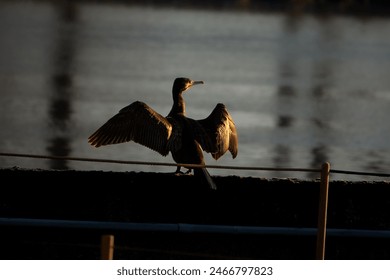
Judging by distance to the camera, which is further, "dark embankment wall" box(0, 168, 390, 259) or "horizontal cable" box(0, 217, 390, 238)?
"dark embankment wall" box(0, 168, 390, 259)

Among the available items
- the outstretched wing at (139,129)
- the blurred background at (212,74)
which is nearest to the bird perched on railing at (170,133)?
the outstretched wing at (139,129)

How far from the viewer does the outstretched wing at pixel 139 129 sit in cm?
956

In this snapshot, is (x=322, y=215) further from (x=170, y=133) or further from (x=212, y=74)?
(x=212, y=74)

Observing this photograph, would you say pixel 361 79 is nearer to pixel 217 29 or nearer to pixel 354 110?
pixel 354 110

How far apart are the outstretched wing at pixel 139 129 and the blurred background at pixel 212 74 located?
12.8 feet

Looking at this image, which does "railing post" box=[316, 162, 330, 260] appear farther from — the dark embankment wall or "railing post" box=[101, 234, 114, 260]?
"railing post" box=[101, 234, 114, 260]

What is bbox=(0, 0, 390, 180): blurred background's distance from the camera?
54.7ft

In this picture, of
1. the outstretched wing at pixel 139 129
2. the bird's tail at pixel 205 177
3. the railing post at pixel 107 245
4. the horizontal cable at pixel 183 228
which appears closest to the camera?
the railing post at pixel 107 245

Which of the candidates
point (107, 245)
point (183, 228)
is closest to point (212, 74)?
point (183, 228)

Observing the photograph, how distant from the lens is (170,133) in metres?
9.60

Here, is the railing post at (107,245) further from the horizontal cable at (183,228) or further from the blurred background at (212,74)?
the blurred background at (212,74)

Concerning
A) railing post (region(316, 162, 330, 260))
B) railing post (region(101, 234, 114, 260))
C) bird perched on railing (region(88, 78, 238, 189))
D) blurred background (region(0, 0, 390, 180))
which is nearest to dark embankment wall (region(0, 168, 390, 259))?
bird perched on railing (region(88, 78, 238, 189))

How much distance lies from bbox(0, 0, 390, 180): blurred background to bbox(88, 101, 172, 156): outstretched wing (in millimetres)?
3894

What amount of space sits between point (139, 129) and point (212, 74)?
16.8 meters
